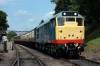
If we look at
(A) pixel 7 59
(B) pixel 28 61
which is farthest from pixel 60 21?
(A) pixel 7 59

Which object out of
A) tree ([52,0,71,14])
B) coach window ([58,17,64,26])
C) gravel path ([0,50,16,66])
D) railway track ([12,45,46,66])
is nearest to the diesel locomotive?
coach window ([58,17,64,26])

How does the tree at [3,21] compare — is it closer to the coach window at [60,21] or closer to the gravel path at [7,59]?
the gravel path at [7,59]

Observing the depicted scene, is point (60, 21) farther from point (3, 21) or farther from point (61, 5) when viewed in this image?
point (3, 21)

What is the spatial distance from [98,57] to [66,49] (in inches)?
96.4

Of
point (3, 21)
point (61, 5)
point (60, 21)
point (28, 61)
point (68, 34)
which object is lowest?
point (28, 61)

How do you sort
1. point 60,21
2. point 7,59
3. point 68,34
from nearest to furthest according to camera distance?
point 68,34
point 60,21
point 7,59

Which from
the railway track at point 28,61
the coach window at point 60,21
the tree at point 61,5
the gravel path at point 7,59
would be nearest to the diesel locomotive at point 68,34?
the coach window at point 60,21

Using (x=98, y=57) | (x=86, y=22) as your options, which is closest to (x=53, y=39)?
(x=98, y=57)

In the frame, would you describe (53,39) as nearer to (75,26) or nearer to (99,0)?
(75,26)

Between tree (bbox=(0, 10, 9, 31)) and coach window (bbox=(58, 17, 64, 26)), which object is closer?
coach window (bbox=(58, 17, 64, 26))

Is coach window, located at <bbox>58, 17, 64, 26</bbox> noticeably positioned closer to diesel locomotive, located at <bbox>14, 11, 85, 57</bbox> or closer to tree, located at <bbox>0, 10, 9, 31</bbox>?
diesel locomotive, located at <bbox>14, 11, 85, 57</bbox>

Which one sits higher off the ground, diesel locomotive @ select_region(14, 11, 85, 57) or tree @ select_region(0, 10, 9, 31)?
tree @ select_region(0, 10, 9, 31)

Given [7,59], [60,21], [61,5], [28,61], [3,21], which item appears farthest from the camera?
[3,21]

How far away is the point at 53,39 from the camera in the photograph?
2092 cm
